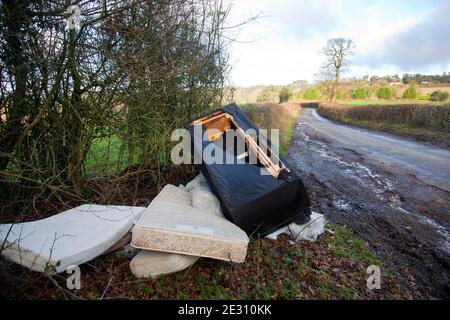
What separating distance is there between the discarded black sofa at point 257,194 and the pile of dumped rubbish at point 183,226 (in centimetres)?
1

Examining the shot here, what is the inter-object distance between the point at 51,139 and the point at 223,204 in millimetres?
3073

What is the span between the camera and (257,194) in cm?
429

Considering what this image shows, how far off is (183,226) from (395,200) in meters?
5.75

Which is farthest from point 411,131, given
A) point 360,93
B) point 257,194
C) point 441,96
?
point 360,93

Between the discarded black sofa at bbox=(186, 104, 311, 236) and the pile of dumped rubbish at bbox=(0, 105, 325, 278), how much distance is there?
0.04 ft

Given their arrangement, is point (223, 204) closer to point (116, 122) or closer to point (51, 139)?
point (116, 122)

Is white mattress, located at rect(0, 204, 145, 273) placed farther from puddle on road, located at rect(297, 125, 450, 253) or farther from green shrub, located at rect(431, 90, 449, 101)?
green shrub, located at rect(431, 90, 449, 101)

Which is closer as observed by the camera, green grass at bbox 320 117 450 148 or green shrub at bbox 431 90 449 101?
green grass at bbox 320 117 450 148

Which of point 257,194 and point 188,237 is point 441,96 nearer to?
point 257,194

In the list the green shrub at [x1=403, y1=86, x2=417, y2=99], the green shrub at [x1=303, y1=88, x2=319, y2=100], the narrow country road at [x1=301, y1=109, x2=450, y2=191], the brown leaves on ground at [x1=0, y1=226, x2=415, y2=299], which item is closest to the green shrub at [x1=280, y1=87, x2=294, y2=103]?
the green shrub at [x1=303, y1=88, x2=319, y2=100]

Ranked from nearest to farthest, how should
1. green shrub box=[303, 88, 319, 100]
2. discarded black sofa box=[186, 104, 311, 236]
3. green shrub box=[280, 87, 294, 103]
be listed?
discarded black sofa box=[186, 104, 311, 236] → green shrub box=[280, 87, 294, 103] → green shrub box=[303, 88, 319, 100]

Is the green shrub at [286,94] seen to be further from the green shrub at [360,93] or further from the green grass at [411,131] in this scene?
the green grass at [411,131]

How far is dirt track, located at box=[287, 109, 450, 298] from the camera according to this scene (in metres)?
4.48
